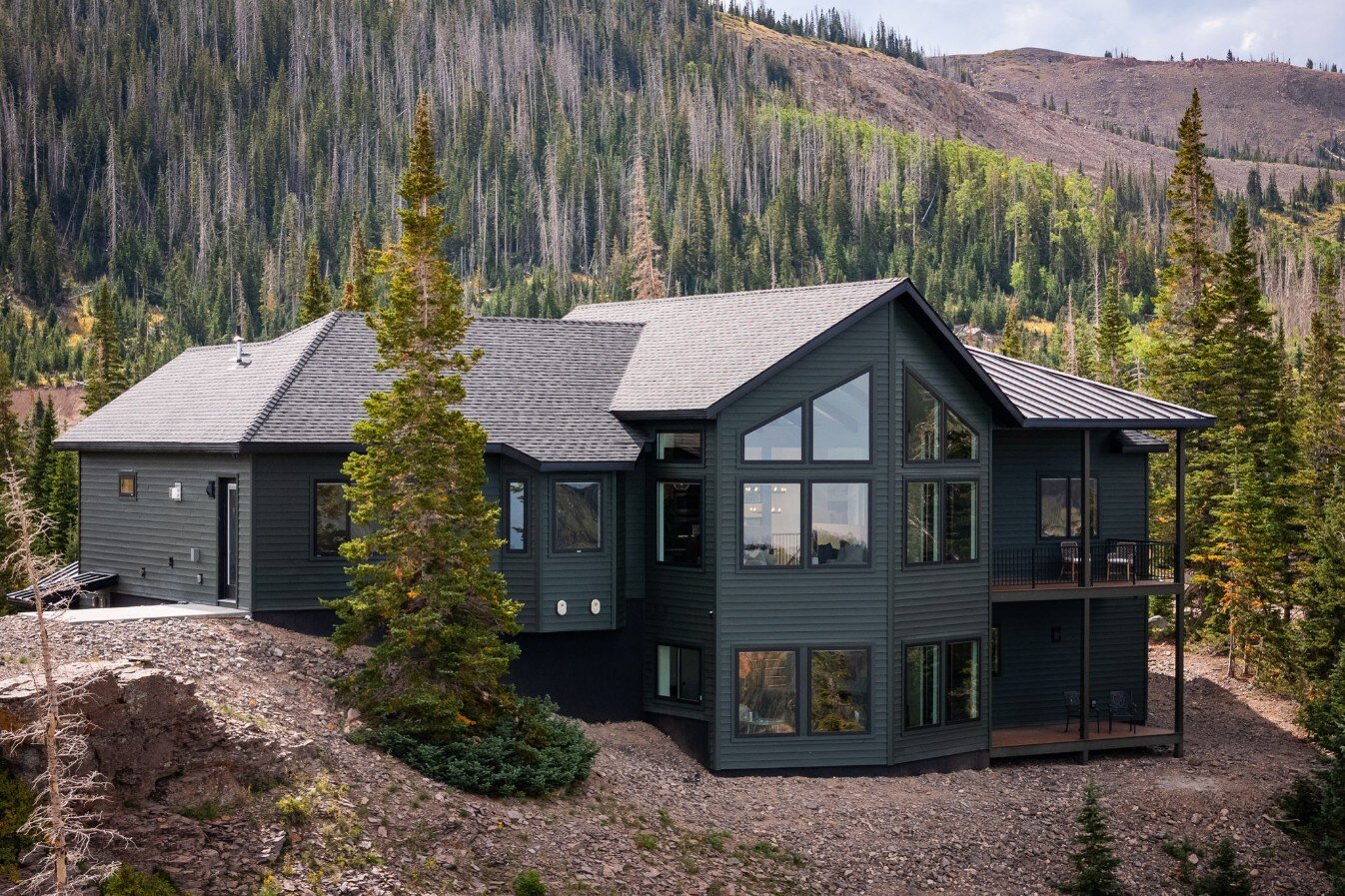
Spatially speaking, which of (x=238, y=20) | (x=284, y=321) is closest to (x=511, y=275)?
(x=284, y=321)

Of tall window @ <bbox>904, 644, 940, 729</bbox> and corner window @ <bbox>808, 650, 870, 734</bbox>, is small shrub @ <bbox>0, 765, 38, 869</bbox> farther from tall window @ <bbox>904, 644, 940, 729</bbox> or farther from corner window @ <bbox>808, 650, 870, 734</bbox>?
tall window @ <bbox>904, 644, 940, 729</bbox>

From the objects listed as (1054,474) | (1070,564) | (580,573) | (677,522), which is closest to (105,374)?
(580,573)

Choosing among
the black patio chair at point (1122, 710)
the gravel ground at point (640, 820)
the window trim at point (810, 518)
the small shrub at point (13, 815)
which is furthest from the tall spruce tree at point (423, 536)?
the black patio chair at point (1122, 710)

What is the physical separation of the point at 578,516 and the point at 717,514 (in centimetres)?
220

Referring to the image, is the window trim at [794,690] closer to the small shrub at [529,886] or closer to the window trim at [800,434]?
the window trim at [800,434]

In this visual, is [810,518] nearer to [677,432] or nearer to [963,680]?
[677,432]

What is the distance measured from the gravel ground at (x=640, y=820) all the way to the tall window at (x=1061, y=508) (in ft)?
13.0

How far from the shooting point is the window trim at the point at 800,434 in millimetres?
20031

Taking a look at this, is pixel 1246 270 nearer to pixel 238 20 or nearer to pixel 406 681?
pixel 406 681

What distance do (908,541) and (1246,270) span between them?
21.5 metres

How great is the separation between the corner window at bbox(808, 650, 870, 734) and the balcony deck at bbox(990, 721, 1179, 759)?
3.02 meters

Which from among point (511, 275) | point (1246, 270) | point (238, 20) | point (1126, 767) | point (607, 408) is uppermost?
point (238, 20)

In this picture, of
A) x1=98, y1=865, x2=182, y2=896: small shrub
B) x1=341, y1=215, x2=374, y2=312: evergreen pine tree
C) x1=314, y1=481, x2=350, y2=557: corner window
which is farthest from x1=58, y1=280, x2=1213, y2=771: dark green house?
x1=341, y1=215, x2=374, y2=312: evergreen pine tree

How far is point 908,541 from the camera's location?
20.8 m
